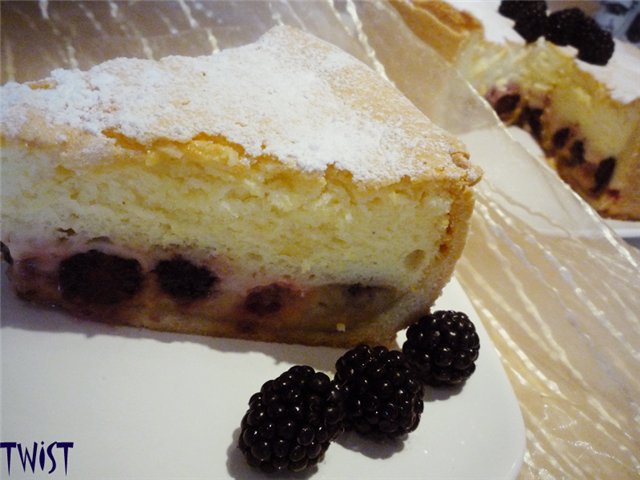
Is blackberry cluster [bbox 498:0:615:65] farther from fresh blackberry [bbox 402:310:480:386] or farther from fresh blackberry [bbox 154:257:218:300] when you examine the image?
fresh blackberry [bbox 154:257:218:300]

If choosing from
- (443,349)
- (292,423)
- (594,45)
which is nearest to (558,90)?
(594,45)

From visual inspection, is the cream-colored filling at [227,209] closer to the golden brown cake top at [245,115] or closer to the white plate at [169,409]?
the golden brown cake top at [245,115]

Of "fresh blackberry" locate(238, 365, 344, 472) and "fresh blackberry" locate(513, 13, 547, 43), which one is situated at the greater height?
"fresh blackberry" locate(513, 13, 547, 43)

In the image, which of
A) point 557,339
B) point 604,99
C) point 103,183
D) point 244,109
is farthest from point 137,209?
point 604,99

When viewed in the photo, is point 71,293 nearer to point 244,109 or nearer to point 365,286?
point 244,109

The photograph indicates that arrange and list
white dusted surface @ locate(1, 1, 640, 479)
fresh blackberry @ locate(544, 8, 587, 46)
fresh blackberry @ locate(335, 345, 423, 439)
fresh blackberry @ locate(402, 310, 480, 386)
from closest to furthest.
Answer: fresh blackberry @ locate(335, 345, 423, 439)
fresh blackberry @ locate(402, 310, 480, 386)
white dusted surface @ locate(1, 1, 640, 479)
fresh blackberry @ locate(544, 8, 587, 46)

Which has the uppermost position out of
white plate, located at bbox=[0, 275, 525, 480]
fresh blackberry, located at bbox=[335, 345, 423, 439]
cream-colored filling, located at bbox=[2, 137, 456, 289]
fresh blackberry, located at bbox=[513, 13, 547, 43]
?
fresh blackberry, located at bbox=[513, 13, 547, 43]

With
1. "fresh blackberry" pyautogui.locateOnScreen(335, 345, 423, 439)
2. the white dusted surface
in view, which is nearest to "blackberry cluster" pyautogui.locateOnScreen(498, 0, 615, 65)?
the white dusted surface

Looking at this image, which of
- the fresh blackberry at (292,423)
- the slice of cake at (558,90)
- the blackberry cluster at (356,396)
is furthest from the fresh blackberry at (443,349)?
the slice of cake at (558,90)
